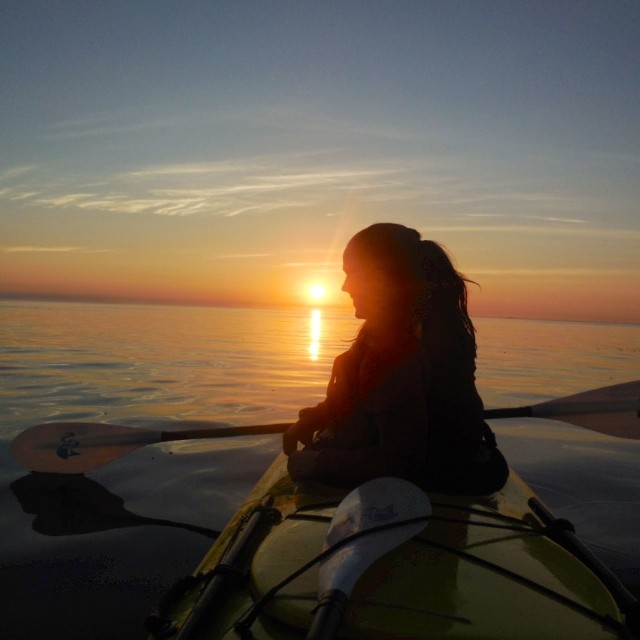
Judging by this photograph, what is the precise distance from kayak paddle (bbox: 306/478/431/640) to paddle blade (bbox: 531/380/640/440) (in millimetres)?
4075

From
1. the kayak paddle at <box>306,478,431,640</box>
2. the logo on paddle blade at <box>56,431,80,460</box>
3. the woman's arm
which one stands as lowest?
the logo on paddle blade at <box>56,431,80,460</box>

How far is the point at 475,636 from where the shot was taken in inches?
68.4

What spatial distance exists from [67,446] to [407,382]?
14.9ft

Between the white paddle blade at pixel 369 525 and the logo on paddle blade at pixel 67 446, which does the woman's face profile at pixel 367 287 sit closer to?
the white paddle blade at pixel 369 525

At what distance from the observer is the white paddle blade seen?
1.92 m

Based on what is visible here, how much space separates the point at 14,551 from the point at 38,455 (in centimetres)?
181

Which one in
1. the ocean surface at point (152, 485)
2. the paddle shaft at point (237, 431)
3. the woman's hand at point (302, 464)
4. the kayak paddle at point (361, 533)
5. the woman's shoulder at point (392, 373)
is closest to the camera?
the kayak paddle at point (361, 533)

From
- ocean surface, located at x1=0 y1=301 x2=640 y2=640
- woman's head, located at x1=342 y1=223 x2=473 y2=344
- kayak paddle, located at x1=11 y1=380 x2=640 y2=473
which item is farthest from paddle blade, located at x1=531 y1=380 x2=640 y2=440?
woman's head, located at x1=342 y1=223 x2=473 y2=344

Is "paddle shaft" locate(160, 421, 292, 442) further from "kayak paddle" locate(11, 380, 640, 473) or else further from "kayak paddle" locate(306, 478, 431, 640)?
"kayak paddle" locate(306, 478, 431, 640)

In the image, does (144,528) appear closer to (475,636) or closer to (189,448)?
(189,448)

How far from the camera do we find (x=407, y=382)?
2.57 meters

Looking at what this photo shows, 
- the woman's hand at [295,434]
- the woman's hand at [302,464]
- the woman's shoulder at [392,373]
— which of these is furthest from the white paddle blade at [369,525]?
the woman's hand at [295,434]

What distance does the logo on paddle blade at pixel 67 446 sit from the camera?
19.1ft

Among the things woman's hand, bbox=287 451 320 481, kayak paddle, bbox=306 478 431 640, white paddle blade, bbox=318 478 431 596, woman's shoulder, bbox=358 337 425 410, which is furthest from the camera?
woman's hand, bbox=287 451 320 481
